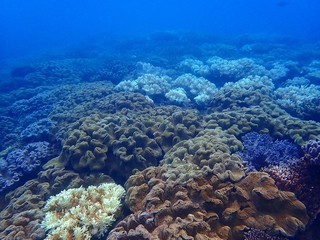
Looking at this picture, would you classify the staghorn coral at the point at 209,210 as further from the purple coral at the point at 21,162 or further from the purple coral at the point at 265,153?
the purple coral at the point at 21,162

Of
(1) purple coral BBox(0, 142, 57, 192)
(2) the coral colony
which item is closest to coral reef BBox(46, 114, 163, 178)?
(2) the coral colony

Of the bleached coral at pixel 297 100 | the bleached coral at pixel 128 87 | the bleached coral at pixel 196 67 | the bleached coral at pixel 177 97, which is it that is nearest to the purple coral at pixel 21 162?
the bleached coral at pixel 128 87

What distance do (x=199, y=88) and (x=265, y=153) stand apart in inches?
236

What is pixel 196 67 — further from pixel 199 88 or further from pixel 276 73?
pixel 276 73

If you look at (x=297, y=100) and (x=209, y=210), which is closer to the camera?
(x=209, y=210)

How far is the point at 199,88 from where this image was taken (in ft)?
33.5

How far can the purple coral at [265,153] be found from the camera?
454 centimetres

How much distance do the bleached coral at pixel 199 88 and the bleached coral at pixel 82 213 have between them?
606cm

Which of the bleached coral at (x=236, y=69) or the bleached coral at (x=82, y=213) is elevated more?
the bleached coral at (x=82, y=213)

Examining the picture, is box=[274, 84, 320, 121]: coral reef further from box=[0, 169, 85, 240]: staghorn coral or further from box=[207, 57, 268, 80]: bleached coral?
box=[0, 169, 85, 240]: staghorn coral

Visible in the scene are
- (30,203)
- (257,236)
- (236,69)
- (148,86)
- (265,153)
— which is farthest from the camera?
(236,69)

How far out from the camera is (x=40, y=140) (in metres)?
7.44

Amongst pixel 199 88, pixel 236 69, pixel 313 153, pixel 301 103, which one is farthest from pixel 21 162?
pixel 236 69

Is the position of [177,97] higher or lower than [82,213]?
lower
